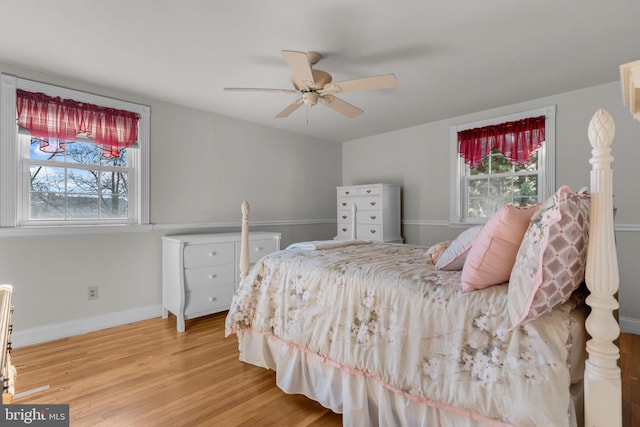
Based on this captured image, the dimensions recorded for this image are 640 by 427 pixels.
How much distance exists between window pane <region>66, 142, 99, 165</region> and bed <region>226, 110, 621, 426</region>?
7.83 ft

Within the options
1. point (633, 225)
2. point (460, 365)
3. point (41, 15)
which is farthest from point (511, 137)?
point (41, 15)

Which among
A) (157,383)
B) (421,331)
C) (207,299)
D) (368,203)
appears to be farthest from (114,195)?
(421,331)

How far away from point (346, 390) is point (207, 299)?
2004 millimetres

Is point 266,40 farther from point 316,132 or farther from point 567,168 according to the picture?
point 567,168

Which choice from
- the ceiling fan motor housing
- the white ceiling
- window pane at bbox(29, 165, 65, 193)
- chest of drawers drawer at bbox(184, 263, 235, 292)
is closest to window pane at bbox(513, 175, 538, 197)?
the white ceiling

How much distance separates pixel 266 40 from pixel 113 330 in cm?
291

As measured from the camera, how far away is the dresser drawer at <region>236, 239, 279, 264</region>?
3.46m

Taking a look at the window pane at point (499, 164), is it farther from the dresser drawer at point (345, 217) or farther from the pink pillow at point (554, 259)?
the pink pillow at point (554, 259)

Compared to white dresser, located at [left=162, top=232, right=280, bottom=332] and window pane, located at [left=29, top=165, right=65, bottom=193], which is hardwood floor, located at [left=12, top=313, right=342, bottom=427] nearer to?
white dresser, located at [left=162, top=232, right=280, bottom=332]

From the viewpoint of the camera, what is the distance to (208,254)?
3137 mm

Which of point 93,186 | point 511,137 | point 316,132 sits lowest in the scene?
point 93,186

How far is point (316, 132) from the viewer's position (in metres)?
4.66

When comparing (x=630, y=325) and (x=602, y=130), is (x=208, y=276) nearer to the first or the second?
(x=602, y=130)

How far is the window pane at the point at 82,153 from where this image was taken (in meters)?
2.91
